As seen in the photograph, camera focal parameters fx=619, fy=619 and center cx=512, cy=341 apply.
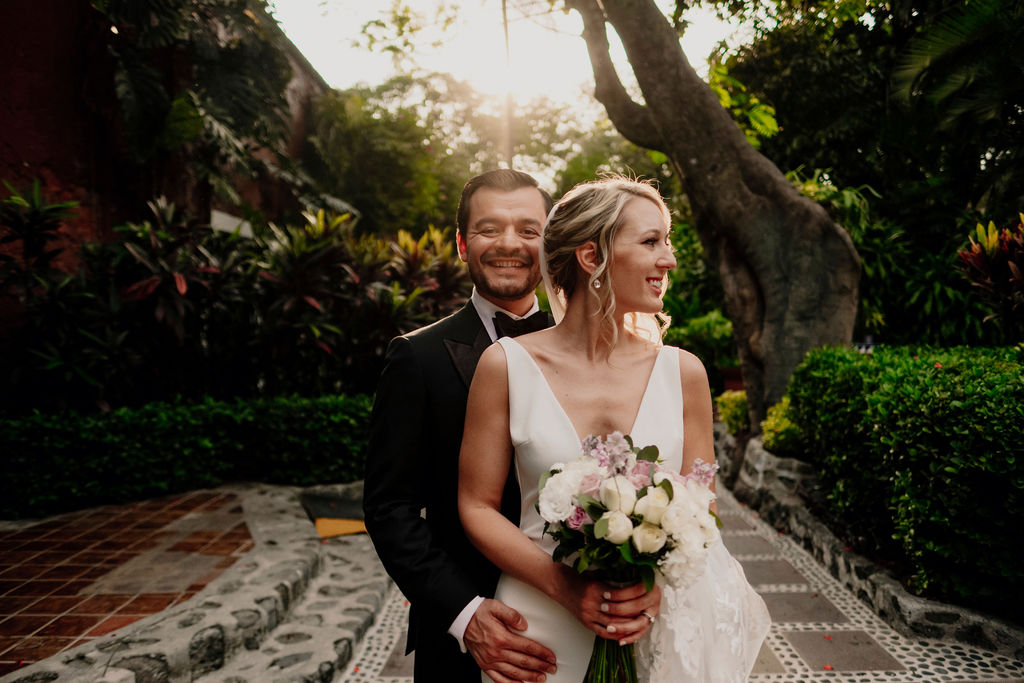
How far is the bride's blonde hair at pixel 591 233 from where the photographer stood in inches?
71.2

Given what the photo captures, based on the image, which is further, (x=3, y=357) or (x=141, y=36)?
(x=141, y=36)

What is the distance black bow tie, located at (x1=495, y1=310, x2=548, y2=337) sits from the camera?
84.3 inches

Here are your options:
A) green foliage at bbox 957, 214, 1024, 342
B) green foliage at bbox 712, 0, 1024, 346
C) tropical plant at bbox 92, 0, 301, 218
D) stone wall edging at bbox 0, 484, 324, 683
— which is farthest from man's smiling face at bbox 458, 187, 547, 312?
green foliage at bbox 712, 0, 1024, 346

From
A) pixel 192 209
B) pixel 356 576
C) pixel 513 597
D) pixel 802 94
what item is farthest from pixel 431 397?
Result: pixel 802 94

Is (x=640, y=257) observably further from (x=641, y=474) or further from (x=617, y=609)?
(x=617, y=609)

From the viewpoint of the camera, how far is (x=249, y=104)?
952cm

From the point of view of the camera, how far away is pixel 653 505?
135 centimetres

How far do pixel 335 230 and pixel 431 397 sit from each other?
540 cm

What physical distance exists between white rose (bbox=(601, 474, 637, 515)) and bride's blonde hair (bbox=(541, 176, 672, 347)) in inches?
24.3

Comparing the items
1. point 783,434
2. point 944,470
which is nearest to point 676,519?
point 944,470

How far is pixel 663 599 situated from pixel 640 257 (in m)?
0.93

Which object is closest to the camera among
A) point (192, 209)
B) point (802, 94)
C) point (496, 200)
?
point (496, 200)

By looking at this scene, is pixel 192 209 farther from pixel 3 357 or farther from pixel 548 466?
pixel 548 466

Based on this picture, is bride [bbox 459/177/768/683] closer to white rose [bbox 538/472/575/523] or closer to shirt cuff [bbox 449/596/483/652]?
shirt cuff [bbox 449/596/483/652]
